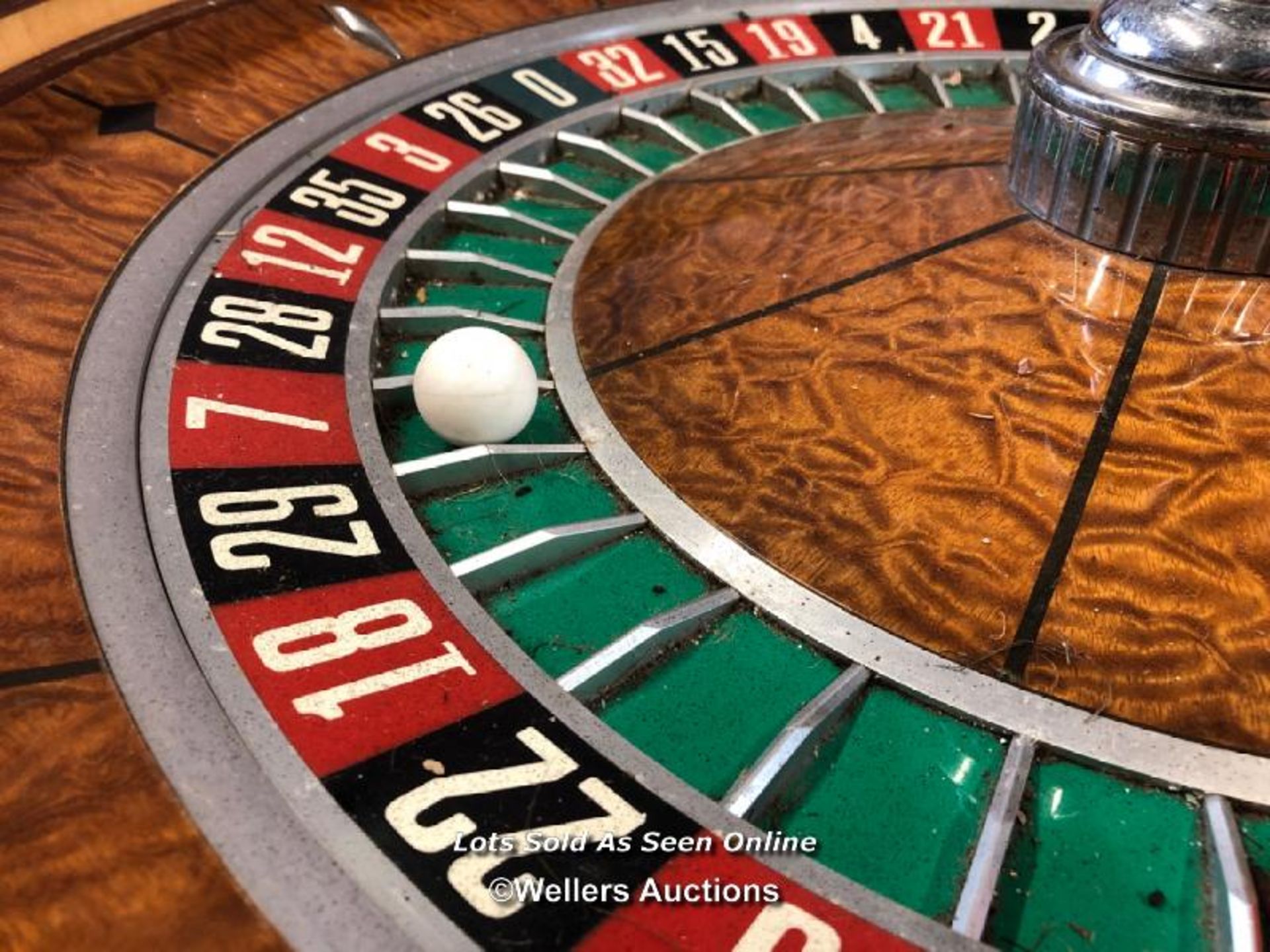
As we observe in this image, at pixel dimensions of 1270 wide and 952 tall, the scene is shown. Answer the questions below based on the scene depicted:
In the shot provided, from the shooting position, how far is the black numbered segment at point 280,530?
5.51 feet

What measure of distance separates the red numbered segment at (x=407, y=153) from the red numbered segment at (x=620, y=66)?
0.65m

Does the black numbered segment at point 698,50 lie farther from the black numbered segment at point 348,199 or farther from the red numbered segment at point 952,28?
the black numbered segment at point 348,199

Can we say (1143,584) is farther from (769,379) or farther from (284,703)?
(284,703)

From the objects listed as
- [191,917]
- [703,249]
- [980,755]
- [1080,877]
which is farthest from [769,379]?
[191,917]

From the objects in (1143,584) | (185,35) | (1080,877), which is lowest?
(1080,877)

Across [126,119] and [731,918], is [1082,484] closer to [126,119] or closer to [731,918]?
[731,918]

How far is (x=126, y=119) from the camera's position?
2.81m

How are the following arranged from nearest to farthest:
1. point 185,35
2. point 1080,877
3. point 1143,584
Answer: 1. point 1080,877
2. point 1143,584
3. point 185,35

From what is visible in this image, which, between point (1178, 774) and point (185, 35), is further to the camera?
point (185, 35)

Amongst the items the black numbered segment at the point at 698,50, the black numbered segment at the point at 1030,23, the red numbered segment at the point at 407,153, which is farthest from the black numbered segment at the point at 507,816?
the black numbered segment at the point at 1030,23

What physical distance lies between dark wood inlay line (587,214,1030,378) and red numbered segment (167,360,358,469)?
0.51m

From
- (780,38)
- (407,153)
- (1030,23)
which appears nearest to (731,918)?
(407,153)

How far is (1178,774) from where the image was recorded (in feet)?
4.93

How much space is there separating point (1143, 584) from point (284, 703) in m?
1.24
